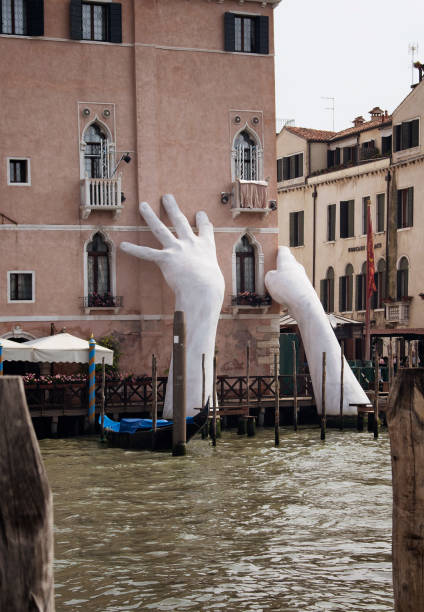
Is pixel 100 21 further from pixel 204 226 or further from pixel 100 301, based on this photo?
pixel 100 301

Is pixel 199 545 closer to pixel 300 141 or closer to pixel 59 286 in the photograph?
pixel 59 286

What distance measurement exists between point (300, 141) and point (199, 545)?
27575 millimetres

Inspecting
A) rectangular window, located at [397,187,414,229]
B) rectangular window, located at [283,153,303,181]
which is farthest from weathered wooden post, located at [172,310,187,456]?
rectangular window, located at [283,153,303,181]

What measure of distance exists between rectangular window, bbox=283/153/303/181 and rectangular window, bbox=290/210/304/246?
4.14 feet

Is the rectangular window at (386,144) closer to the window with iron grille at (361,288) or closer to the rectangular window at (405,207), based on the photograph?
the rectangular window at (405,207)

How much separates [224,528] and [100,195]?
1289 cm

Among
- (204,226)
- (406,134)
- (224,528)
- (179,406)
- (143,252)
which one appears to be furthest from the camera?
(406,134)

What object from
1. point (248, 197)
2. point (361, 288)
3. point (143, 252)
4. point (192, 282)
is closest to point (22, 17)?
point (143, 252)

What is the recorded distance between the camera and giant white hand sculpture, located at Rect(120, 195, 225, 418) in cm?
2381

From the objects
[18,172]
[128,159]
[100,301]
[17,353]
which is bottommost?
[17,353]

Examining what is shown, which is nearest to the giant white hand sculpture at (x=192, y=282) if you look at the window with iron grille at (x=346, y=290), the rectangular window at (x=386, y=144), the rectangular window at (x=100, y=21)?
the rectangular window at (x=100, y=21)

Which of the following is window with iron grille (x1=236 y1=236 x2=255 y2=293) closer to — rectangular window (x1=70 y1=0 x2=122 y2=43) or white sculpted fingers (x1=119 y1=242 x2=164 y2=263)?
white sculpted fingers (x1=119 y1=242 x2=164 y2=263)

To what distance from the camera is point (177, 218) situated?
24.9 m

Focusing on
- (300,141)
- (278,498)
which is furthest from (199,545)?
(300,141)
